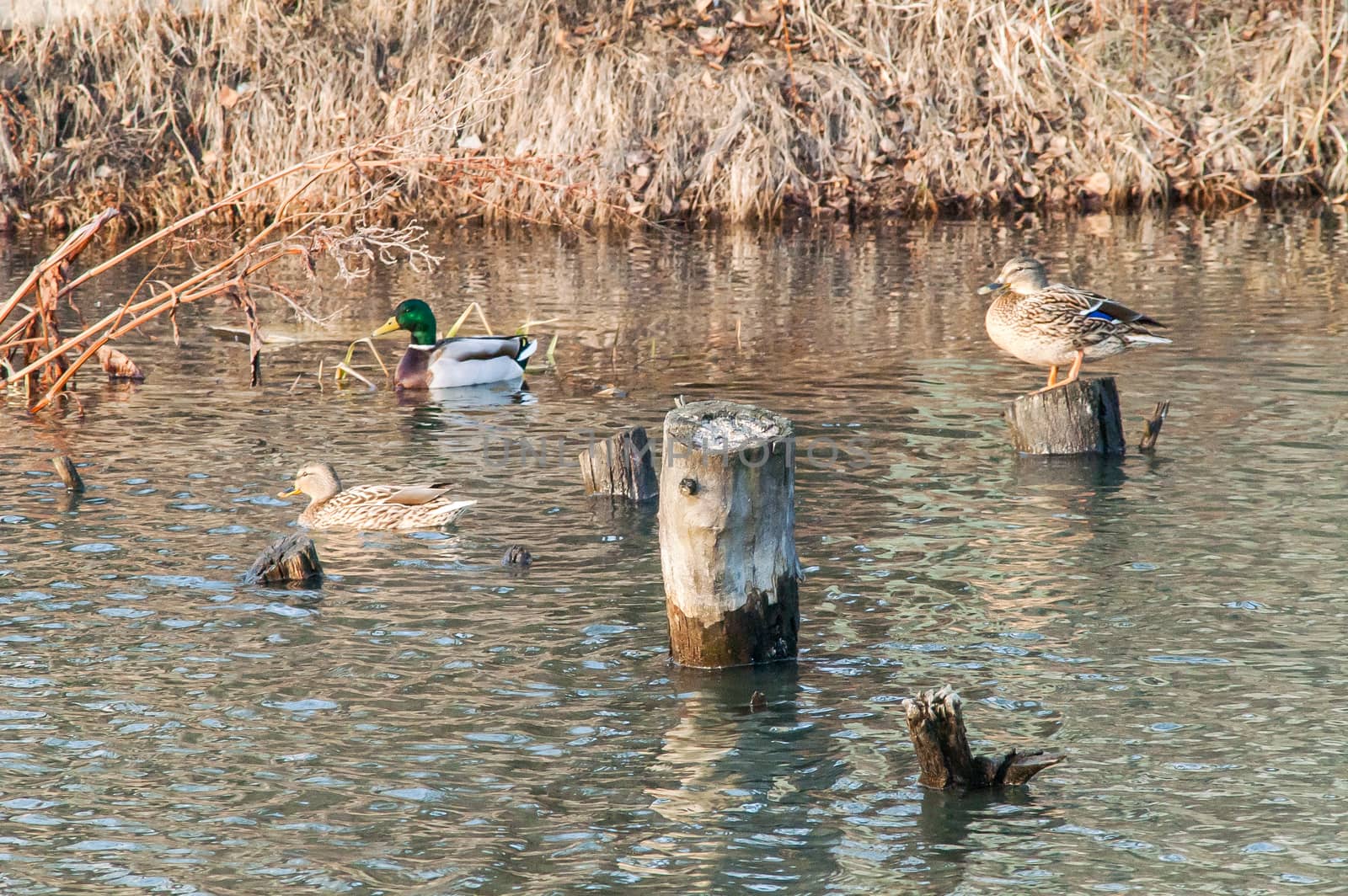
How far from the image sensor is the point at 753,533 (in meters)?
6.41

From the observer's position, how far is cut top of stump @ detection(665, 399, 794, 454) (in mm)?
6238

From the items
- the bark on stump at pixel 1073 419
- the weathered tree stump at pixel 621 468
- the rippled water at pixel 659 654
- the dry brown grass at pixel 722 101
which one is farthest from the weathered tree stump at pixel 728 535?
the dry brown grass at pixel 722 101

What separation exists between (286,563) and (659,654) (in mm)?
2023

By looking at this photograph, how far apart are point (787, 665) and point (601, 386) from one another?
20.1 feet

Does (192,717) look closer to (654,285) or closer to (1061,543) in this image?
(1061,543)

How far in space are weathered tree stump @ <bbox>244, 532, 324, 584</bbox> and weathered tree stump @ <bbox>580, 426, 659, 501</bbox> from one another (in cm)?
202

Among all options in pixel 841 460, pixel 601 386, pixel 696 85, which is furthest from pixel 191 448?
pixel 696 85

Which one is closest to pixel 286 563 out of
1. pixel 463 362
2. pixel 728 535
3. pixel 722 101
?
pixel 728 535

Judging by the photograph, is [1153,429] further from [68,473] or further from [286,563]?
[68,473]

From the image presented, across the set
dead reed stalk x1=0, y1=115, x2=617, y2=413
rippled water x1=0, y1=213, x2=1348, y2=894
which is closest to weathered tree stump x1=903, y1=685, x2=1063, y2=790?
rippled water x1=0, y1=213, x2=1348, y2=894

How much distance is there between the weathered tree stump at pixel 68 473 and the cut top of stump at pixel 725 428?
4.66 m

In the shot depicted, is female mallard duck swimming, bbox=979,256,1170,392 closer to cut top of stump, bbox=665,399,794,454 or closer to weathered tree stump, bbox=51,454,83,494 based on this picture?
cut top of stump, bbox=665,399,794,454

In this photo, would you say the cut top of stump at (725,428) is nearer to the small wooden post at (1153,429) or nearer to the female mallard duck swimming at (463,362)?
the small wooden post at (1153,429)

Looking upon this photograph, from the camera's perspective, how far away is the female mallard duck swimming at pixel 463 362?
42.0ft
